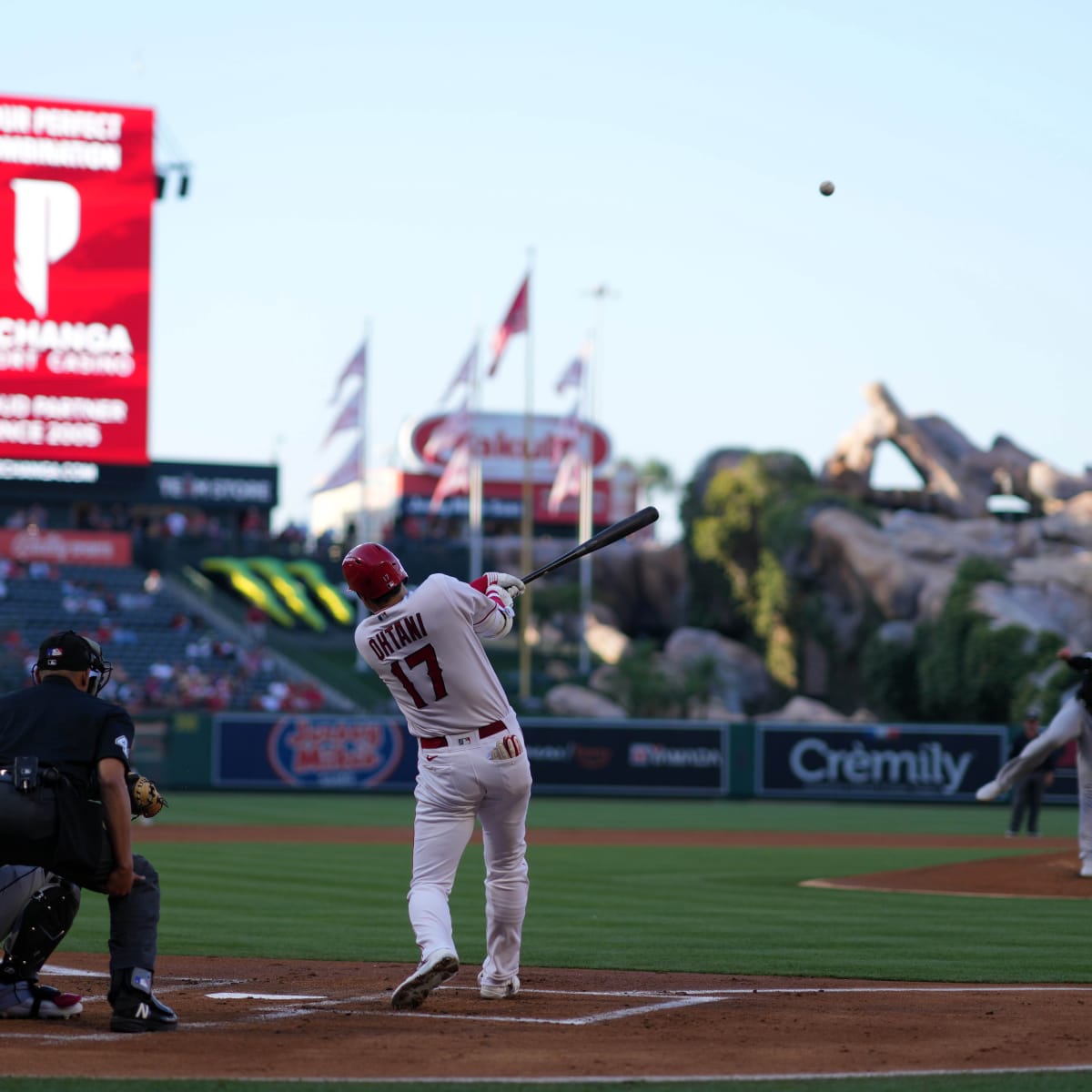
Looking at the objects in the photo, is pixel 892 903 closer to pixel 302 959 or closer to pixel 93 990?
pixel 302 959

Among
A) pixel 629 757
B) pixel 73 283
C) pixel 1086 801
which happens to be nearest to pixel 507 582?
pixel 1086 801

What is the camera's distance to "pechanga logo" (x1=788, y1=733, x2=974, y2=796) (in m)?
35.9

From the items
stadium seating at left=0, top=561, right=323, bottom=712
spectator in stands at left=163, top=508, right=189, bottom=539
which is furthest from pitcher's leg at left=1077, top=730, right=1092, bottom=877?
spectator in stands at left=163, top=508, right=189, bottom=539

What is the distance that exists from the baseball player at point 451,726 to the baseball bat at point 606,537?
64 centimetres

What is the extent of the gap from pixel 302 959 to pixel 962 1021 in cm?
400

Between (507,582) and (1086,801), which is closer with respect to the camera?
(507,582)

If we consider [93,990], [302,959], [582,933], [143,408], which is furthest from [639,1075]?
[143,408]

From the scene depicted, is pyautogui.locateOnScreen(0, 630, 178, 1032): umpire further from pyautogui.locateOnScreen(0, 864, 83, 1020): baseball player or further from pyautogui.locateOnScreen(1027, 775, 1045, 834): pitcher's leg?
pyautogui.locateOnScreen(1027, 775, 1045, 834): pitcher's leg

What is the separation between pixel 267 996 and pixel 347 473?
39415mm

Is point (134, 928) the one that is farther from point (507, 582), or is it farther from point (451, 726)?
point (507, 582)

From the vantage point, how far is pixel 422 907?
24.6ft

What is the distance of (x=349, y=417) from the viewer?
47469 mm

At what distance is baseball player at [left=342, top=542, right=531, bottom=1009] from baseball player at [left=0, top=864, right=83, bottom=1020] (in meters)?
1.46

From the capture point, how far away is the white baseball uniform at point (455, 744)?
7562mm
